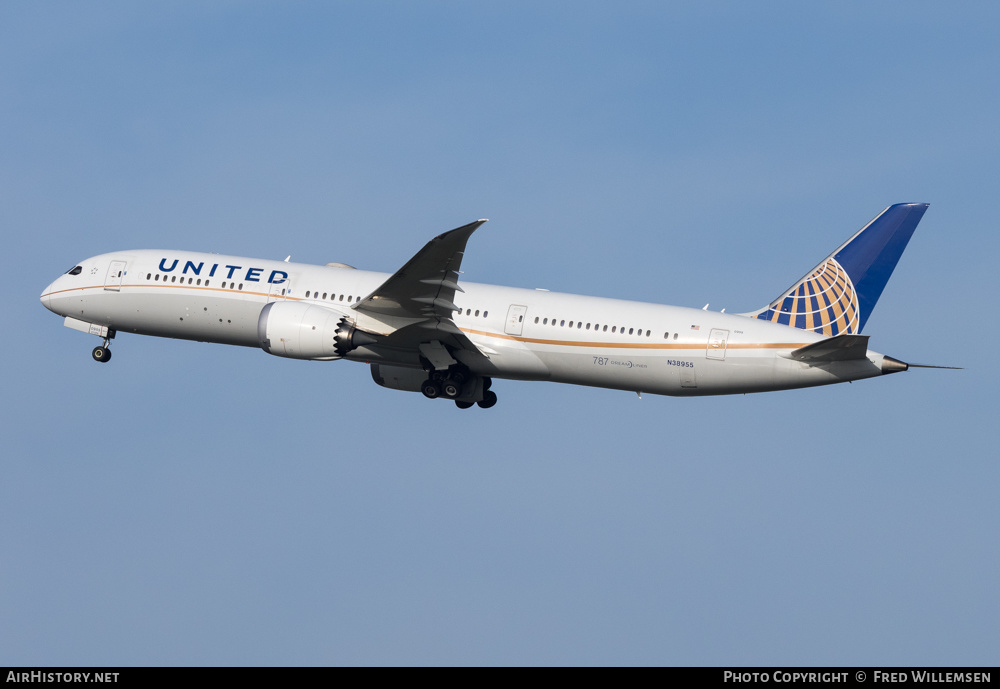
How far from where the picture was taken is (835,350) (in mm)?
40031

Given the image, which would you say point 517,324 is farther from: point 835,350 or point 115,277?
point 115,277

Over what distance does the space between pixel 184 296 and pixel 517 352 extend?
12936mm

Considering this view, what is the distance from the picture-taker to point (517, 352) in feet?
144

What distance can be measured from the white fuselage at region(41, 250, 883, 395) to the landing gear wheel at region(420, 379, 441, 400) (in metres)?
1.25

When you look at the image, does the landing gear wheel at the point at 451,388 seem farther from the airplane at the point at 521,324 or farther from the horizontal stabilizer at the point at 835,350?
the horizontal stabilizer at the point at 835,350

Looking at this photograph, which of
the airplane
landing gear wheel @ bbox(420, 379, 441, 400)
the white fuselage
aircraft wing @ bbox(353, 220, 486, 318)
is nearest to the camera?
aircraft wing @ bbox(353, 220, 486, 318)

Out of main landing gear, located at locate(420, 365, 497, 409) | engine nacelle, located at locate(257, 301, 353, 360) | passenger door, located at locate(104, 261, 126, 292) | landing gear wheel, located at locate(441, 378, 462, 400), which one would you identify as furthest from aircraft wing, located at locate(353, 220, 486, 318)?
passenger door, located at locate(104, 261, 126, 292)

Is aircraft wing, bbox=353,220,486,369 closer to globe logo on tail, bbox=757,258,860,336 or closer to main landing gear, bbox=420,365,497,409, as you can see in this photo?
main landing gear, bbox=420,365,497,409

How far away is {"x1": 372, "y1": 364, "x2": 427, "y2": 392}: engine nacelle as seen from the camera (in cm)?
4866

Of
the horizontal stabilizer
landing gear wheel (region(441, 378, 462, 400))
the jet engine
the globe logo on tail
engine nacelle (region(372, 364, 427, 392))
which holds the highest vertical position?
the globe logo on tail

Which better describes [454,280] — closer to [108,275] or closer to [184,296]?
[184,296]

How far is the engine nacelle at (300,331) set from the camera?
42938 millimetres

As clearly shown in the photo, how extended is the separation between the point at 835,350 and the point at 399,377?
1722 centimetres

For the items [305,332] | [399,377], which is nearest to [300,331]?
[305,332]
